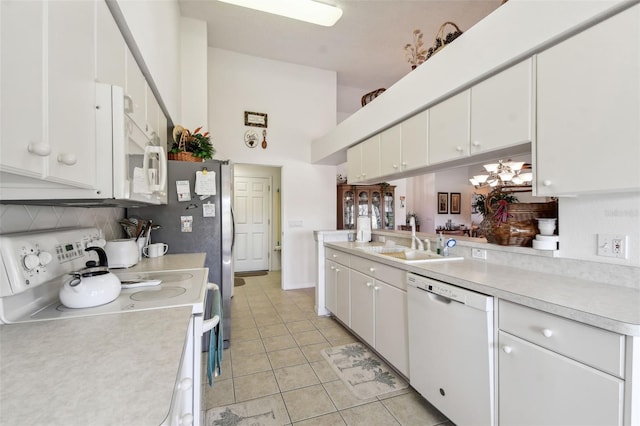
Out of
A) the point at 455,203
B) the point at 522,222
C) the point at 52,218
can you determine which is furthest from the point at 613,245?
the point at 455,203

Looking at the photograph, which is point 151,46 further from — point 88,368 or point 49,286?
point 88,368

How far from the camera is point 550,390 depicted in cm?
110

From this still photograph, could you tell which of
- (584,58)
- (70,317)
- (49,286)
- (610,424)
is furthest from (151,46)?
(610,424)

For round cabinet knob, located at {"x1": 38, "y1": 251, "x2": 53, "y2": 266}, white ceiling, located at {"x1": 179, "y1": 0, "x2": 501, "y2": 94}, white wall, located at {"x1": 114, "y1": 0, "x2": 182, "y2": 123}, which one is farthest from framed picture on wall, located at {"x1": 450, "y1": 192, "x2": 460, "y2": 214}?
round cabinet knob, located at {"x1": 38, "y1": 251, "x2": 53, "y2": 266}

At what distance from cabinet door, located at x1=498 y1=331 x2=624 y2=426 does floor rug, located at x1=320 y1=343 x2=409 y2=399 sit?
85cm

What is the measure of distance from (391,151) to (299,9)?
5.78ft

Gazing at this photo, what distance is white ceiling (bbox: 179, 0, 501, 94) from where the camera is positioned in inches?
124

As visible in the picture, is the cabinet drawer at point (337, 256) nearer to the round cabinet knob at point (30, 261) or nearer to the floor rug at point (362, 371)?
the floor rug at point (362, 371)

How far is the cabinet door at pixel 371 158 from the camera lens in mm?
2951

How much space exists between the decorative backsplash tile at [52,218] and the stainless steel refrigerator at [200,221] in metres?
0.38

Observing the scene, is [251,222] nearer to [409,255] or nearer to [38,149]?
[409,255]

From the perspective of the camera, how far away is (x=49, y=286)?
1130mm

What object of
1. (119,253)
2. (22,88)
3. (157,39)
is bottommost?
(119,253)

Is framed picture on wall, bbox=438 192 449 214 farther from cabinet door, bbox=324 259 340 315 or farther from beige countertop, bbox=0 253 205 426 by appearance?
beige countertop, bbox=0 253 205 426
